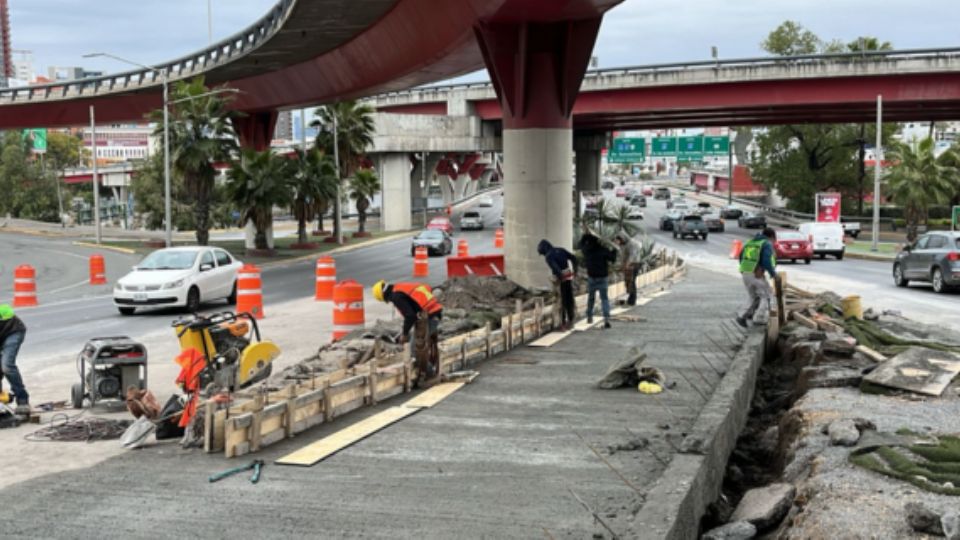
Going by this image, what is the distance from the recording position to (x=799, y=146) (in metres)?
85.5

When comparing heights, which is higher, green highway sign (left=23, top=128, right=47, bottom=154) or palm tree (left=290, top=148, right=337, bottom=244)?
green highway sign (left=23, top=128, right=47, bottom=154)

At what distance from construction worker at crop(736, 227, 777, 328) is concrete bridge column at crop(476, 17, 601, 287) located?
941 centimetres

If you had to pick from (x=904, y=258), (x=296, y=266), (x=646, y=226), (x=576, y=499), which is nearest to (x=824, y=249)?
(x=904, y=258)

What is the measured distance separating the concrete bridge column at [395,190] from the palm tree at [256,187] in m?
23.5

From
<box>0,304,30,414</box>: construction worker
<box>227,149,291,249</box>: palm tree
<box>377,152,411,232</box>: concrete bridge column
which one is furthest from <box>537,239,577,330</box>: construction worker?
<box>377,152,411,232</box>: concrete bridge column

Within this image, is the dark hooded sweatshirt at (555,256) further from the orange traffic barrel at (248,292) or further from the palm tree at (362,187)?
the palm tree at (362,187)

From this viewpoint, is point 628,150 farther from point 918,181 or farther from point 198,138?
point 198,138

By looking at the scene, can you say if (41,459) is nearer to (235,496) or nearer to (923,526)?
(235,496)

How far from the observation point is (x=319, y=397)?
9570mm

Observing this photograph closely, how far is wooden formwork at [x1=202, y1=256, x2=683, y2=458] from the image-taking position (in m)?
8.55

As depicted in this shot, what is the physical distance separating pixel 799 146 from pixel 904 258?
60195 millimetres

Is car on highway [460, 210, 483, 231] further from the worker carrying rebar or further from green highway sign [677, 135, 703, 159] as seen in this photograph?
the worker carrying rebar

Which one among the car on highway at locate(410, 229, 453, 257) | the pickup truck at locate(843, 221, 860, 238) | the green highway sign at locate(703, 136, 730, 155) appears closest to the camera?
the car on highway at locate(410, 229, 453, 257)

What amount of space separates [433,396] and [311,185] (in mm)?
42815
